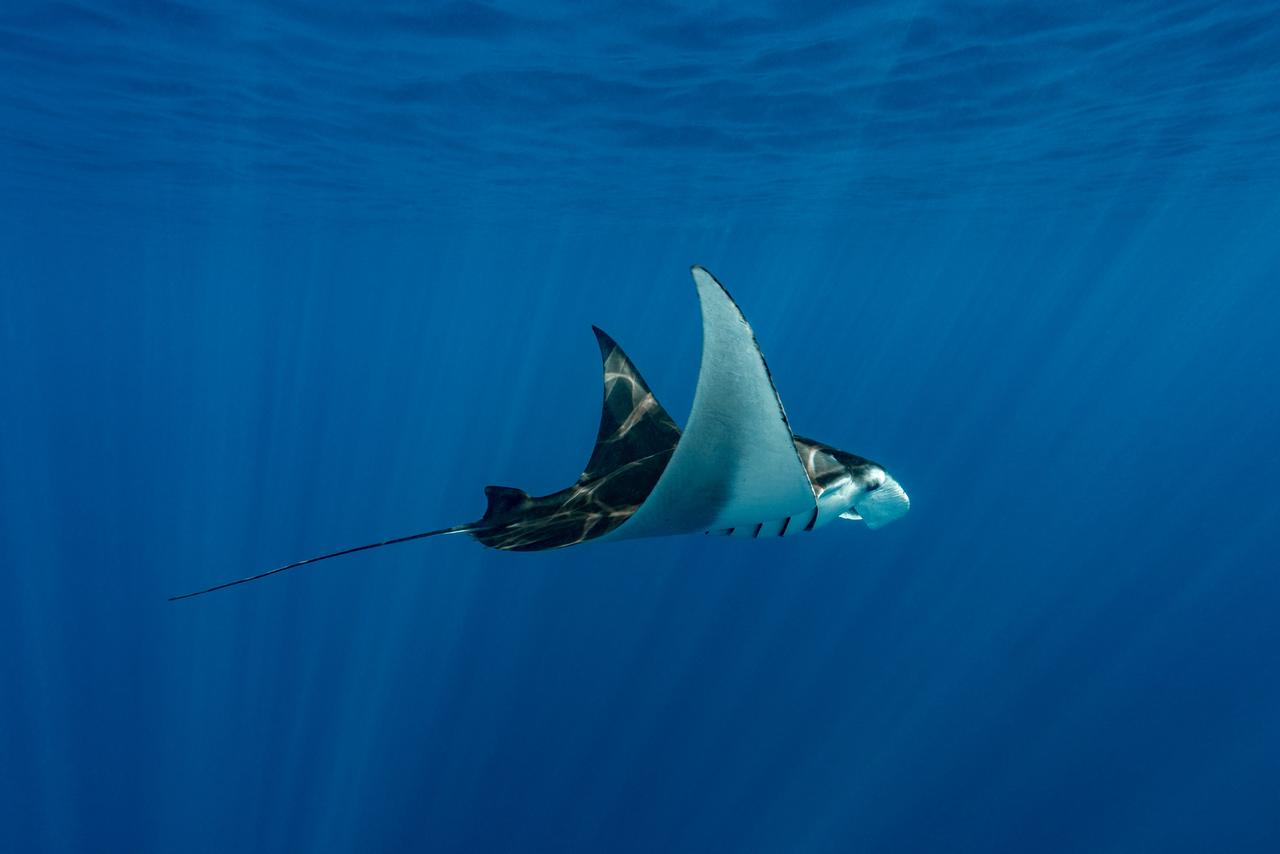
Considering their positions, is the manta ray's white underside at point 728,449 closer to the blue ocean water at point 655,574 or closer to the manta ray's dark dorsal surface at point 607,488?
the manta ray's dark dorsal surface at point 607,488

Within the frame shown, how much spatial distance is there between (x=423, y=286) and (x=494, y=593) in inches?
1888

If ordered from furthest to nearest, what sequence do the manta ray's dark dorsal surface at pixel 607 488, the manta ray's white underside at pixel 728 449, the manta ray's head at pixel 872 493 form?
the manta ray's head at pixel 872 493
the manta ray's dark dorsal surface at pixel 607 488
the manta ray's white underside at pixel 728 449

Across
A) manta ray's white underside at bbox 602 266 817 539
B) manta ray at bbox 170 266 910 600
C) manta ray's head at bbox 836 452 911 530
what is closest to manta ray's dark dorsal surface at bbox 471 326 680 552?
manta ray at bbox 170 266 910 600

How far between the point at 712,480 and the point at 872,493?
153cm

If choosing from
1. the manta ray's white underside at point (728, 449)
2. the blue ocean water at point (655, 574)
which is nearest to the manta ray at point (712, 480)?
the manta ray's white underside at point (728, 449)

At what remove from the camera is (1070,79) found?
42.6 ft

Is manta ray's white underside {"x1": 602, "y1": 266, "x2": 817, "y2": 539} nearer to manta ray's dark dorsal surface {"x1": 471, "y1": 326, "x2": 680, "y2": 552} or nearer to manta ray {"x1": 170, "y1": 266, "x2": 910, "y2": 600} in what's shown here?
manta ray {"x1": 170, "y1": 266, "x2": 910, "y2": 600}

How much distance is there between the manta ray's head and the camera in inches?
167

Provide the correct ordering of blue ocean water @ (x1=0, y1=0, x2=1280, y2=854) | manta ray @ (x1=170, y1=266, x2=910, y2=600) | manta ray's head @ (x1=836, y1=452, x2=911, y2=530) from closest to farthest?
1. manta ray @ (x1=170, y1=266, x2=910, y2=600)
2. manta ray's head @ (x1=836, y1=452, x2=911, y2=530)
3. blue ocean water @ (x1=0, y1=0, x2=1280, y2=854)

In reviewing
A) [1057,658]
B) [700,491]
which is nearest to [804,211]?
[1057,658]

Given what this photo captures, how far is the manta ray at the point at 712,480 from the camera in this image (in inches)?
115

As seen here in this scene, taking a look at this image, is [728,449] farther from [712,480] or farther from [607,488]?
[607,488]

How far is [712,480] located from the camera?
3371 mm

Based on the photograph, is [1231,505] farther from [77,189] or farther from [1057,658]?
[77,189]
